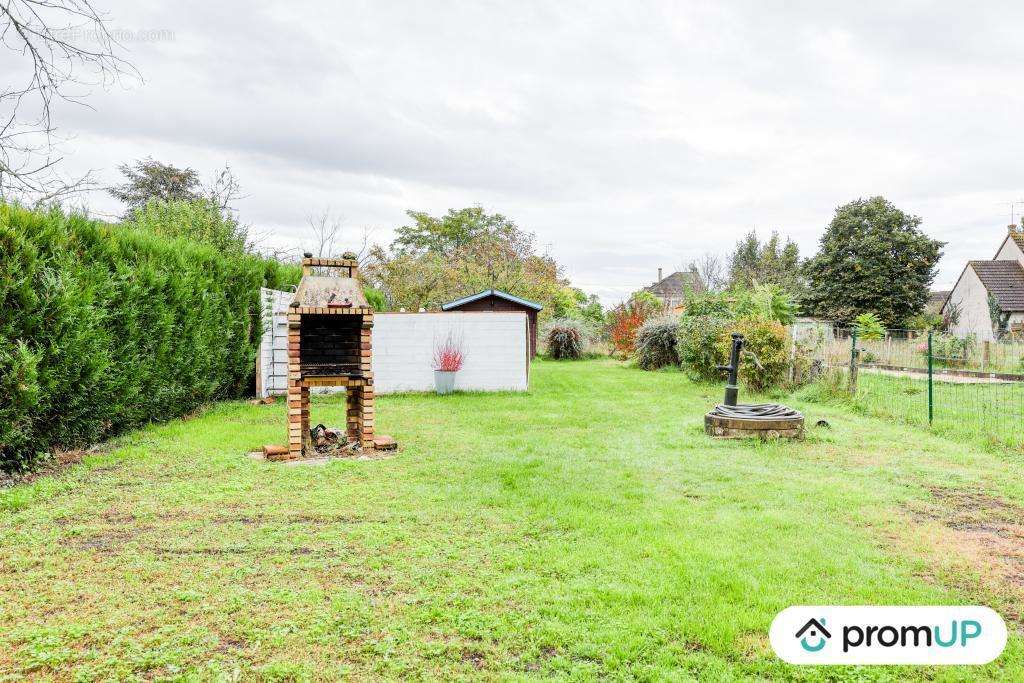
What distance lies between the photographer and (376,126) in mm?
11594

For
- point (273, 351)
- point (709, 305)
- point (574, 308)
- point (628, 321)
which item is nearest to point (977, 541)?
point (273, 351)

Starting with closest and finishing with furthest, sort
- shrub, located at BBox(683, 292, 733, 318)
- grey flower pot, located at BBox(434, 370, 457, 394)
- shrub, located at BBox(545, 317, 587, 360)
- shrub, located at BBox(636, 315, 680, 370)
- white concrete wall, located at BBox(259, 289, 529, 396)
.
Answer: grey flower pot, located at BBox(434, 370, 457, 394), white concrete wall, located at BBox(259, 289, 529, 396), shrub, located at BBox(683, 292, 733, 318), shrub, located at BBox(636, 315, 680, 370), shrub, located at BBox(545, 317, 587, 360)

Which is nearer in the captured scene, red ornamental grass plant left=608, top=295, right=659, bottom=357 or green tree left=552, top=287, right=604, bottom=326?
red ornamental grass plant left=608, top=295, right=659, bottom=357

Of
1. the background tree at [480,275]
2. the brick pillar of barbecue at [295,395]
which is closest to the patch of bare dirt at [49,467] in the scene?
the brick pillar of barbecue at [295,395]

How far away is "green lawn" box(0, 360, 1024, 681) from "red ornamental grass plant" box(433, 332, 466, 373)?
16.3 ft

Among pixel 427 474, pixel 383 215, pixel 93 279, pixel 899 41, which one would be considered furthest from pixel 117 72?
pixel 383 215

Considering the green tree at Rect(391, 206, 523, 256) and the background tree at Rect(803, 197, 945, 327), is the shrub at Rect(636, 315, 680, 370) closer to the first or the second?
the green tree at Rect(391, 206, 523, 256)

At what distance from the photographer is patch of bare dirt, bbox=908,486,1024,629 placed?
2.99 metres

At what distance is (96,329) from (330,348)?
2.27 meters

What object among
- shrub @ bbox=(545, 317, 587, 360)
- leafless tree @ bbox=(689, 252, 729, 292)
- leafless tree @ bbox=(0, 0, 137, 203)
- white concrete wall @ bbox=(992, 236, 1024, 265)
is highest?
leafless tree @ bbox=(689, 252, 729, 292)

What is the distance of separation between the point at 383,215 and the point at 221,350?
15.9 meters

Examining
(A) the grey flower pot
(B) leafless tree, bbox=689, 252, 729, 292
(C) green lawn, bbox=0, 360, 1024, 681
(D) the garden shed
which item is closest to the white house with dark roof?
(B) leafless tree, bbox=689, 252, 729, 292

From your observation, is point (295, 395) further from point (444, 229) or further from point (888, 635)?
point (444, 229)

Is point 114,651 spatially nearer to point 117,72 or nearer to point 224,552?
point 224,552
